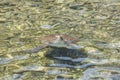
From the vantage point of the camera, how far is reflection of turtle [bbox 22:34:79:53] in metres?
9.09

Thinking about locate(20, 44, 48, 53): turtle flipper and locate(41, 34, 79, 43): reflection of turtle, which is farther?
locate(41, 34, 79, 43): reflection of turtle

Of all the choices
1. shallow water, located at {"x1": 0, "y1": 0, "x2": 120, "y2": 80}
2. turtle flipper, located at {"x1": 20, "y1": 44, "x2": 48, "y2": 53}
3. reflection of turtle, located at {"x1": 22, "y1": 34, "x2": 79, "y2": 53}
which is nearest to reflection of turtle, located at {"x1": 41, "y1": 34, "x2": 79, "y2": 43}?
reflection of turtle, located at {"x1": 22, "y1": 34, "x2": 79, "y2": 53}

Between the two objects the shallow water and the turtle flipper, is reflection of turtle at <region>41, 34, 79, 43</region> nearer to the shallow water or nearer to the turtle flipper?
the shallow water

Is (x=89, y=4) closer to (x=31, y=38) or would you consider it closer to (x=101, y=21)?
(x=101, y=21)

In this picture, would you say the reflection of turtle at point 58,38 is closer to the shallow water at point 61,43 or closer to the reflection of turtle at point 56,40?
the reflection of turtle at point 56,40

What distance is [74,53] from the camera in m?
8.73

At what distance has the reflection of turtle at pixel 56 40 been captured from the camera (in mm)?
9086

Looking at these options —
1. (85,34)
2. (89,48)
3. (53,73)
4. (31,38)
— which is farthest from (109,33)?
(53,73)

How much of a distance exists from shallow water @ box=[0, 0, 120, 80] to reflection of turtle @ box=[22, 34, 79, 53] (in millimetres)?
65

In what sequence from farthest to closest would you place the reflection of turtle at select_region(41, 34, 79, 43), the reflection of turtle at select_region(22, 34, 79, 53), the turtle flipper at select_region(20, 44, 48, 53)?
the reflection of turtle at select_region(41, 34, 79, 43) < the reflection of turtle at select_region(22, 34, 79, 53) < the turtle flipper at select_region(20, 44, 48, 53)

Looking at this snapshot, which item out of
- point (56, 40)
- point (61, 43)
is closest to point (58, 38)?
→ point (56, 40)

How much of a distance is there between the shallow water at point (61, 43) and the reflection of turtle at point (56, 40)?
0.07m

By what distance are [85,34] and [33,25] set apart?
5.93ft

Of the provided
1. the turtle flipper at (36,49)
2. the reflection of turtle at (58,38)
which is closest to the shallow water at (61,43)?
the turtle flipper at (36,49)
